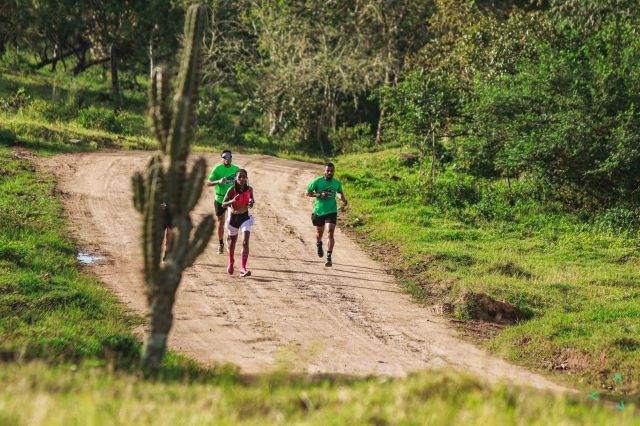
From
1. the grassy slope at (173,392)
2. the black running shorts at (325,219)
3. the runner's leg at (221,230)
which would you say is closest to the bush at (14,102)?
the runner's leg at (221,230)

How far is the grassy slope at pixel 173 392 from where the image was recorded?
5355 mm

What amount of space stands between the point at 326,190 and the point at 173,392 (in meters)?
9.30

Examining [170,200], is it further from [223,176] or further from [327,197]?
[327,197]

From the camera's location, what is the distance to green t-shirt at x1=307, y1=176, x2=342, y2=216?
1510 cm

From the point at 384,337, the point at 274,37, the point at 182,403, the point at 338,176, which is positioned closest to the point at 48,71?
the point at 274,37

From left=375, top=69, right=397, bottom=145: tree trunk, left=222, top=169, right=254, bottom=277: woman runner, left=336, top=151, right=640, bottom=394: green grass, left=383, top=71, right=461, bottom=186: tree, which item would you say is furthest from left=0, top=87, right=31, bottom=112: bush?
left=222, top=169, right=254, bottom=277: woman runner

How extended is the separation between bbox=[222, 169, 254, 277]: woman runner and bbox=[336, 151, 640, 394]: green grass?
3.24 metres

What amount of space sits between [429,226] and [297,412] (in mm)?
13675

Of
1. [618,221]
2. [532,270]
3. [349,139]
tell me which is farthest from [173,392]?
[349,139]

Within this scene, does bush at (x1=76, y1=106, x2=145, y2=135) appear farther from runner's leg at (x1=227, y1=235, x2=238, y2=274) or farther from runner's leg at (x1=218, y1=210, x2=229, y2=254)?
runner's leg at (x1=227, y1=235, x2=238, y2=274)

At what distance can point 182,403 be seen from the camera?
5.61 meters

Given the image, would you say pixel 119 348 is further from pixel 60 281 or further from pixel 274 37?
pixel 274 37

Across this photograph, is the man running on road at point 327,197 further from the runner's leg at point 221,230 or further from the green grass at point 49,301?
the green grass at point 49,301

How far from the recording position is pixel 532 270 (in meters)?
15.0
